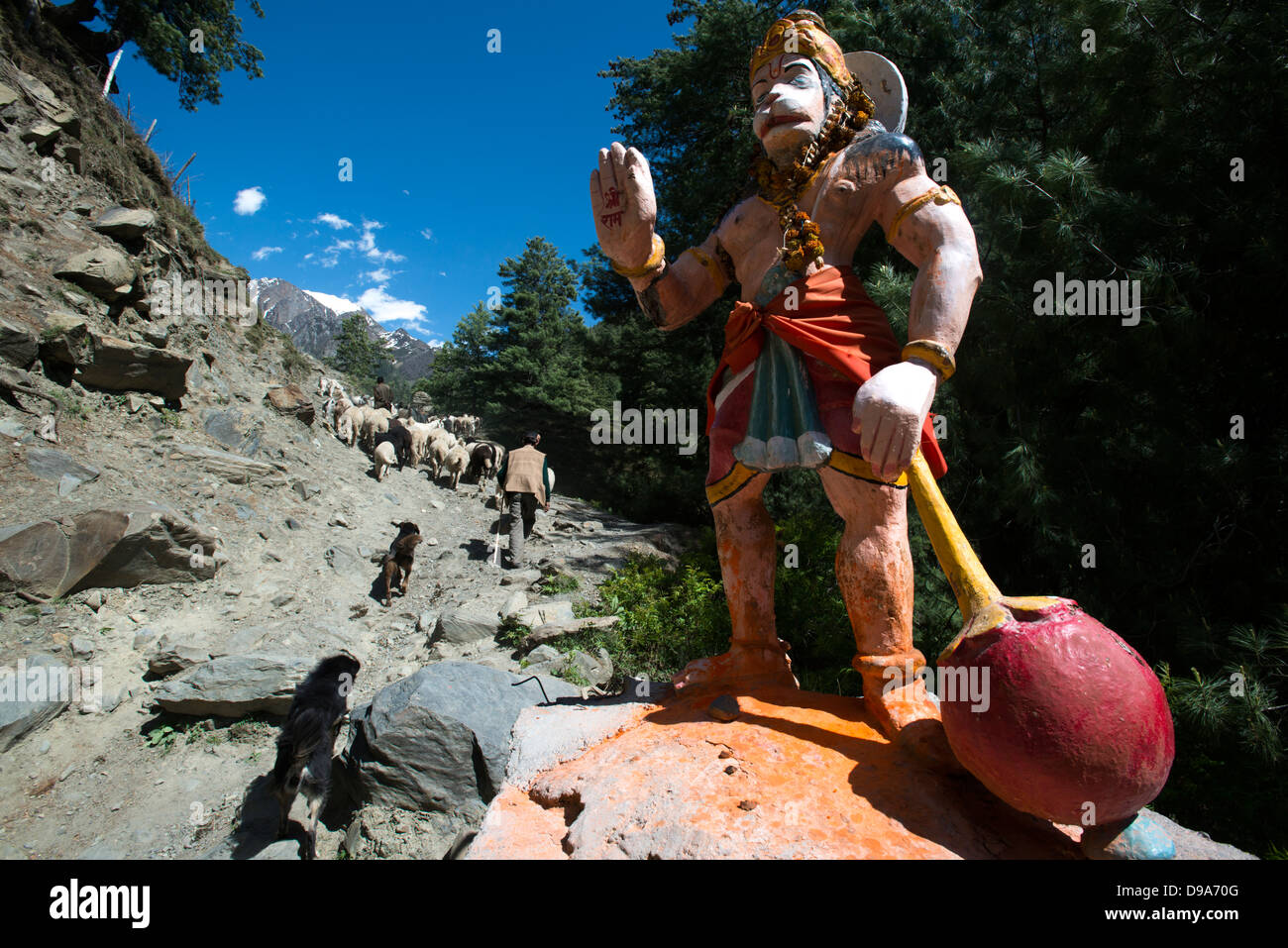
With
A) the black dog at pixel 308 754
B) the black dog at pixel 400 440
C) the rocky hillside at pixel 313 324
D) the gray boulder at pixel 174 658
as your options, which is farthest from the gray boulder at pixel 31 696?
the rocky hillside at pixel 313 324

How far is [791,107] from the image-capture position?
228 cm

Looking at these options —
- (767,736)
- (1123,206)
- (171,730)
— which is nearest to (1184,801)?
(767,736)

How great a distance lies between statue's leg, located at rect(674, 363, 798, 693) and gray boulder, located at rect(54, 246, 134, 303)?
8.95 meters

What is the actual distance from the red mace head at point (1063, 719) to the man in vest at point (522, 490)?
774 centimetres

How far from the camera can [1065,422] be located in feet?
14.4

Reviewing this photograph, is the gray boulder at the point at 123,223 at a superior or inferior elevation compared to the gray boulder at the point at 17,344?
superior

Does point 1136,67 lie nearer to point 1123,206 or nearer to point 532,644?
point 1123,206

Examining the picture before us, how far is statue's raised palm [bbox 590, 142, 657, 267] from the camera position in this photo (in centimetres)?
240

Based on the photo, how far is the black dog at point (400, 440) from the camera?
42.4ft

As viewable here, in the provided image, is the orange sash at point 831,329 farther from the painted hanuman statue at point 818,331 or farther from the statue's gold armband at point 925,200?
the statue's gold armband at point 925,200

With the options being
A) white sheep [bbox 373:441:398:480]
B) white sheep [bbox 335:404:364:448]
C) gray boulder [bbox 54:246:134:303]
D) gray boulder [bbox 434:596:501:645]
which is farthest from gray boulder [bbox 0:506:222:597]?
white sheep [bbox 335:404:364:448]

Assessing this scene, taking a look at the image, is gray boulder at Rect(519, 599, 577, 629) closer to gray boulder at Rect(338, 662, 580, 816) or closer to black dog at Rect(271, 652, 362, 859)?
gray boulder at Rect(338, 662, 580, 816)

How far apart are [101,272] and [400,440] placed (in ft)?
18.5
